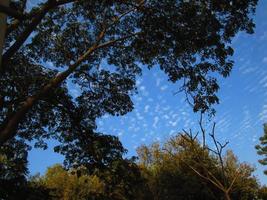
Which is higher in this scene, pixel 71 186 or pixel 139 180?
pixel 71 186

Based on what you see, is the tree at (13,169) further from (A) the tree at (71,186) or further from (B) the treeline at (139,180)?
(A) the tree at (71,186)

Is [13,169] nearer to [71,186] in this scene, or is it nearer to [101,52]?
[101,52]

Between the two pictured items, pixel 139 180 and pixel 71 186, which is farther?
pixel 71 186

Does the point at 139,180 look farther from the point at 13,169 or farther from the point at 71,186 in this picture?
the point at 71,186

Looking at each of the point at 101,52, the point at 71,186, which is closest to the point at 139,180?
the point at 101,52

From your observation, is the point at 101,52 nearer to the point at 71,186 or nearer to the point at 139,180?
the point at 139,180

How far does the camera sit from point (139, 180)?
18.2 metres

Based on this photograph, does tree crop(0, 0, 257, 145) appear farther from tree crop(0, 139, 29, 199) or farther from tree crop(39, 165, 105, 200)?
tree crop(39, 165, 105, 200)

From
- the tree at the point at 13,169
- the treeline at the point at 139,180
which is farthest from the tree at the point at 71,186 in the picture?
the tree at the point at 13,169

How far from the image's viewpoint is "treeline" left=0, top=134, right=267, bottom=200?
58.2ft

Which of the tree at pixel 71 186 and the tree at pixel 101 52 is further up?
the tree at pixel 71 186

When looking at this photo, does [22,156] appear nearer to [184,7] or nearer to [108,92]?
[108,92]

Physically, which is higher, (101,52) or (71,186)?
(71,186)

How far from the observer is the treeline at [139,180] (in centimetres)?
1773
